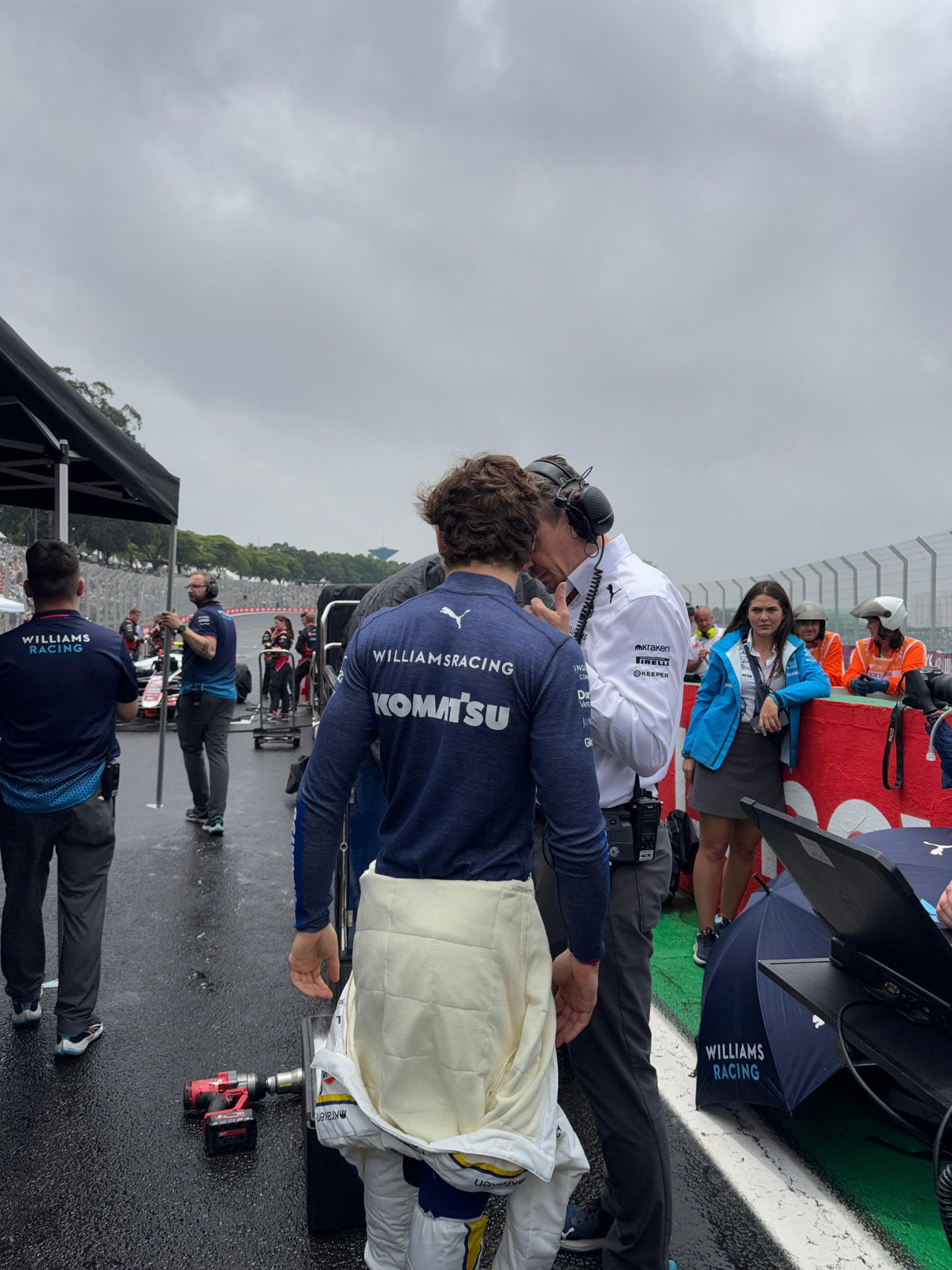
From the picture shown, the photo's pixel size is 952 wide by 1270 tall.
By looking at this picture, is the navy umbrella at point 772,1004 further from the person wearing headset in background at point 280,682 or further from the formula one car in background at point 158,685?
the person wearing headset in background at point 280,682

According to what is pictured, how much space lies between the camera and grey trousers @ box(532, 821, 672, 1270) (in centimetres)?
187

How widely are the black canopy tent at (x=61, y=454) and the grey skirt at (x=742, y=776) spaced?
3598mm

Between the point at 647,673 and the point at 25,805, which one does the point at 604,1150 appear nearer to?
the point at 647,673

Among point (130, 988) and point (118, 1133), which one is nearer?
point (118, 1133)

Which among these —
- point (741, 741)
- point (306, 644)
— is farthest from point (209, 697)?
point (306, 644)

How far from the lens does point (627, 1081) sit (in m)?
1.88

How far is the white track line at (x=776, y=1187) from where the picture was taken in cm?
214

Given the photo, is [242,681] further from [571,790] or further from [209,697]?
[571,790]

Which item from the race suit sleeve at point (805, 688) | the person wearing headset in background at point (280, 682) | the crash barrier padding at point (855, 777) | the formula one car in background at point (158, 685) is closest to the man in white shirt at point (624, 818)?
the crash barrier padding at point (855, 777)

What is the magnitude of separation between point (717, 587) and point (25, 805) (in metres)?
14.7

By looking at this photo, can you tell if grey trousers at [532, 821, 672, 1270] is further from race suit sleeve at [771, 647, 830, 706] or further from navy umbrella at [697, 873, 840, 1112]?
race suit sleeve at [771, 647, 830, 706]

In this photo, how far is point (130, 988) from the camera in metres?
3.92

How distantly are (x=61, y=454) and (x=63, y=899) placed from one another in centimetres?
217

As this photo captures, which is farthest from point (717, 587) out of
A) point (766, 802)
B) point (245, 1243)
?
point (245, 1243)
